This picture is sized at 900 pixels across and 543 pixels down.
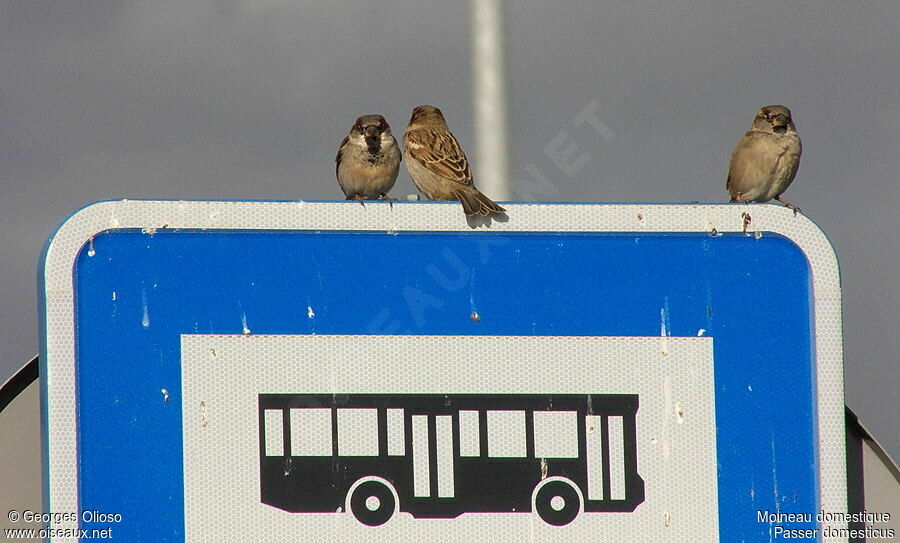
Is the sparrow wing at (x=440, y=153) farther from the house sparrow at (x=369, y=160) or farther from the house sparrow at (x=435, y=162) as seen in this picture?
the house sparrow at (x=369, y=160)

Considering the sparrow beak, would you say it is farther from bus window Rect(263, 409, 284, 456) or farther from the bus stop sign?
bus window Rect(263, 409, 284, 456)

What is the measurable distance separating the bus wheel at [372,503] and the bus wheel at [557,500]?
288 millimetres

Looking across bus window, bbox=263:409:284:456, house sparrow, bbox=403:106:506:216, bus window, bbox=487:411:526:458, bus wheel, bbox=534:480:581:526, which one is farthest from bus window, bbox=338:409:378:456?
house sparrow, bbox=403:106:506:216

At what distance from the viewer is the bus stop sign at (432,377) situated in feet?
6.59

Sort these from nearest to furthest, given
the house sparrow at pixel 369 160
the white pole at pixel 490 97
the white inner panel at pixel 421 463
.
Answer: the white inner panel at pixel 421 463 < the white pole at pixel 490 97 < the house sparrow at pixel 369 160

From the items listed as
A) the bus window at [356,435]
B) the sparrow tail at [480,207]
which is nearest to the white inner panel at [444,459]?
the bus window at [356,435]

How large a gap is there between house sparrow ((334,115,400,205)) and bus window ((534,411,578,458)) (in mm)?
4122

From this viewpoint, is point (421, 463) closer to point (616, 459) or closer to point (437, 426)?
point (437, 426)

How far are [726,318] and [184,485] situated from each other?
1.13 m

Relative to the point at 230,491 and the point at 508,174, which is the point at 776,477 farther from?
the point at 230,491

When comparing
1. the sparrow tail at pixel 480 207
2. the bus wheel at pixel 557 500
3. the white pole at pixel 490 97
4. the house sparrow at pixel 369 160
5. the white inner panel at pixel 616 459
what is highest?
the house sparrow at pixel 369 160

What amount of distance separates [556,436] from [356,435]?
1.28 feet

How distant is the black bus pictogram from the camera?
2.01 m

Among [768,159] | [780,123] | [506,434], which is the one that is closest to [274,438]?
[506,434]
